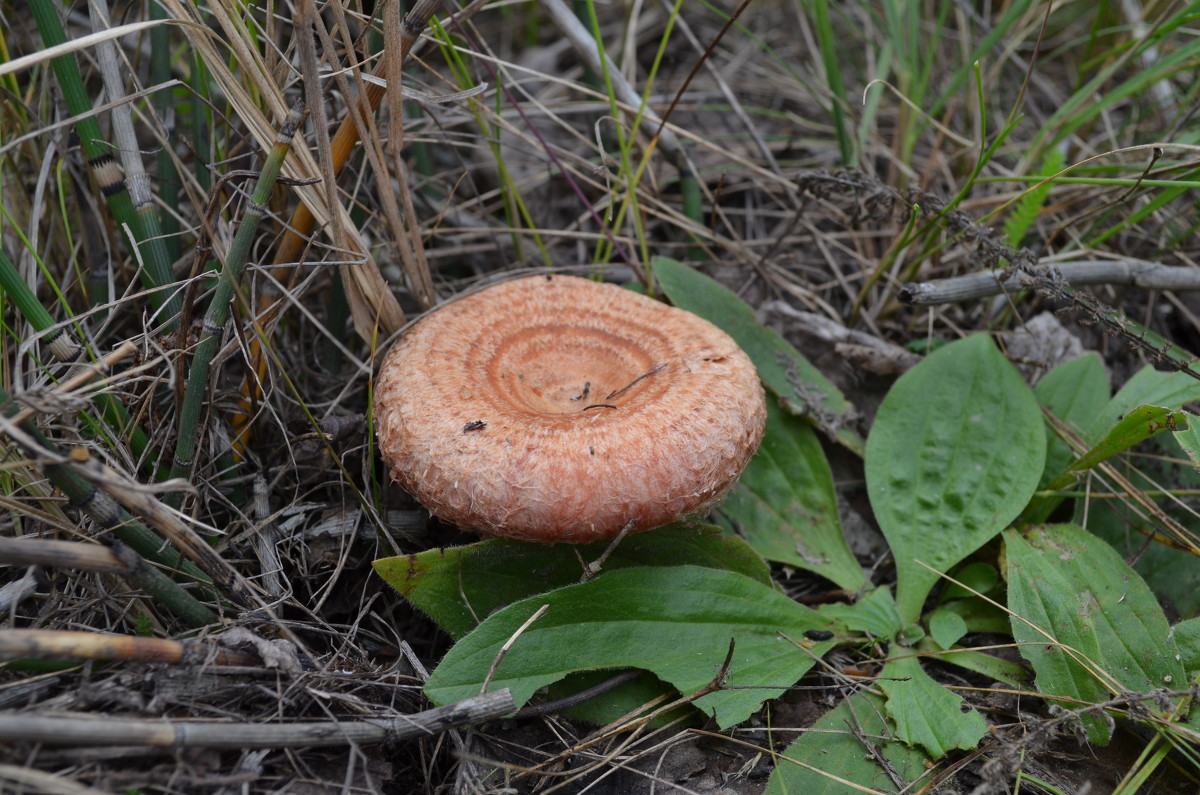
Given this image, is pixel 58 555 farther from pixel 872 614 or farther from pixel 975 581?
pixel 975 581

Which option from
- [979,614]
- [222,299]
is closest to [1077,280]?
[979,614]

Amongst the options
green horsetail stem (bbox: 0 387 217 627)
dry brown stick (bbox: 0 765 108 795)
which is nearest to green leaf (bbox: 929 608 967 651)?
green horsetail stem (bbox: 0 387 217 627)

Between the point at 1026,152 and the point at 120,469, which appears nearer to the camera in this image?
the point at 120,469

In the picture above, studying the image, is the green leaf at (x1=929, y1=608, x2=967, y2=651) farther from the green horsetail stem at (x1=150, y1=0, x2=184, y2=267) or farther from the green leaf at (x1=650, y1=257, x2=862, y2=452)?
the green horsetail stem at (x1=150, y1=0, x2=184, y2=267)

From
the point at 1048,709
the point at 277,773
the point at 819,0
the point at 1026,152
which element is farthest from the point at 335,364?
the point at 1026,152

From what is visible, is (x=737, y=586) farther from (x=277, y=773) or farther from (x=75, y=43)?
(x=75, y=43)

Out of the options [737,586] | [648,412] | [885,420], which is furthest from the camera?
[885,420]
